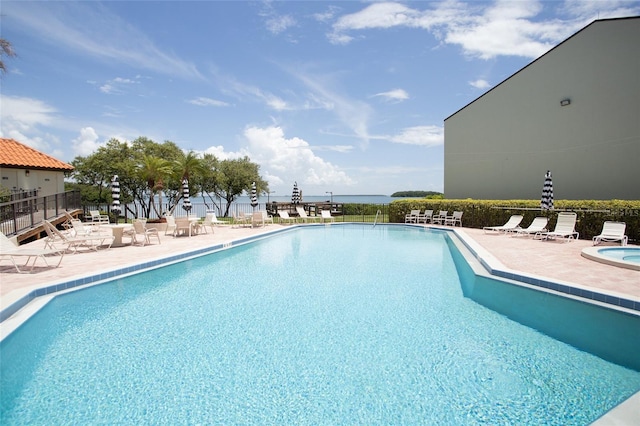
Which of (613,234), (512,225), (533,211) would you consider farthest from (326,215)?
(613,234)

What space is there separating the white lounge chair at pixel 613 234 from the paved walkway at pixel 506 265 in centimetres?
59

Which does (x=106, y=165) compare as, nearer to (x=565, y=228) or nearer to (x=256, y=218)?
(x=256, y=218)

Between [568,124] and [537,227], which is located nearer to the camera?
[537,227]

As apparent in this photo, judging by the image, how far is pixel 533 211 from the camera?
1427 centimetres

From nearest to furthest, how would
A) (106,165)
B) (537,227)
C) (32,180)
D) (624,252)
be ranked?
(624,252) < (537,227) < (32,180) < (106,165)

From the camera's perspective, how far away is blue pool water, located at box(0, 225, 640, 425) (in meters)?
2.99

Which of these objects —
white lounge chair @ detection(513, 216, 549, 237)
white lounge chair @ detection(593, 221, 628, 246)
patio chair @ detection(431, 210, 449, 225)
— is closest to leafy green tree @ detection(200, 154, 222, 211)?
patio chair @ detection(431, 210, 449, 225)

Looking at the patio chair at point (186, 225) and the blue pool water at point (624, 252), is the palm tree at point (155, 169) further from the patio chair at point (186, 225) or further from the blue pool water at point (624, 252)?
the blue pool water at point (624, 252)

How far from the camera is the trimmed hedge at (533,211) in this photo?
37.3ft

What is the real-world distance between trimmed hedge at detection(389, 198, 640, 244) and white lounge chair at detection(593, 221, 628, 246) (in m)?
1.37

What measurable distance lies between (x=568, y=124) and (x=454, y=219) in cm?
636

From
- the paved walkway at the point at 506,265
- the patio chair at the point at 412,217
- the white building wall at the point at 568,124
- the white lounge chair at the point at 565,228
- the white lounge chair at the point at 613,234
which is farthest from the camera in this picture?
the patio chair at the point at 412,217

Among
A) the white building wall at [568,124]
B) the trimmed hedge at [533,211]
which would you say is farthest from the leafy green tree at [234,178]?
the white building wall at [568,124]

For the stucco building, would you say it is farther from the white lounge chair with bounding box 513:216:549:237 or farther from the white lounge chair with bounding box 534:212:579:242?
the white lounge chair with bounding box 534:212:579:242
